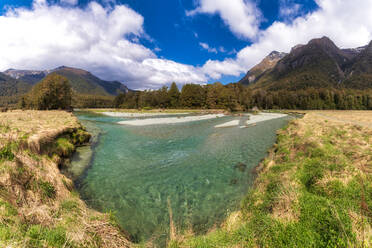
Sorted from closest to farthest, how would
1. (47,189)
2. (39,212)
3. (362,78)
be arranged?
(39,212) < (47,189) < (362,78)

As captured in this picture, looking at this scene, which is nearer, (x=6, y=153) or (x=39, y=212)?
(x=39, y=212)

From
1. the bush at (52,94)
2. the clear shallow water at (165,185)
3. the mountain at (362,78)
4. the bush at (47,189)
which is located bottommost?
the clear shallow water at (165,185)

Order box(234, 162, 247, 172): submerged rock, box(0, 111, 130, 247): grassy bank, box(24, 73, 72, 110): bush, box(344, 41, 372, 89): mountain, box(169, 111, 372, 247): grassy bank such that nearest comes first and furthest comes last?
box(0, 111, 130, 247): grassy bank
box(169, 111, 372, 247): grassy bank
box(234, 162, 247, 172): submerged rock
box(24, 73, 72, 110): bush
box(344, 41, 372, 89): mountain

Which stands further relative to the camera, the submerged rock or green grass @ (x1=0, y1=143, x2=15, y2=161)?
the submerged rock

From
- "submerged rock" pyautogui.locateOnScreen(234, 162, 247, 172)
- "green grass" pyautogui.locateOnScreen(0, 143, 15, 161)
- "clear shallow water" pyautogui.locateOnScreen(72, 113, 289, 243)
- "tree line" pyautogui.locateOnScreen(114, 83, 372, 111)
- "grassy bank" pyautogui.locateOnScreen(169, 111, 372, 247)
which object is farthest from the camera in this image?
"tree line" pyautogui.locateOnScreen(114, 83, 372, 111)

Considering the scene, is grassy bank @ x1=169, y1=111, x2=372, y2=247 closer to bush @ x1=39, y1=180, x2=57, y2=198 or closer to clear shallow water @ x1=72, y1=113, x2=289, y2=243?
clear shallow water @ x1=72, y1=113, x2=289, y2=243

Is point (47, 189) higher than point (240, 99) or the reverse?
the reverse

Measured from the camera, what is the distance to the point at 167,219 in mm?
6473

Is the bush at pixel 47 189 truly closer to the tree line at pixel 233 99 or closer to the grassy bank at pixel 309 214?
the grassy bank at pixel 309 214

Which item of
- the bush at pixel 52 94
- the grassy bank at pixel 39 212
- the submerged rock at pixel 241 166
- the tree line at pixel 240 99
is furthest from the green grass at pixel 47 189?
the tree line at pixel 240 99

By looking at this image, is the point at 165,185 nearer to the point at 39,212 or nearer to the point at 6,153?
the point at 39,212

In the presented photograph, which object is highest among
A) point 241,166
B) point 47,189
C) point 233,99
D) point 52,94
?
point 233,99

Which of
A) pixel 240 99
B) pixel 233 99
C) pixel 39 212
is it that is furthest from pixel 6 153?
pixel 240 99

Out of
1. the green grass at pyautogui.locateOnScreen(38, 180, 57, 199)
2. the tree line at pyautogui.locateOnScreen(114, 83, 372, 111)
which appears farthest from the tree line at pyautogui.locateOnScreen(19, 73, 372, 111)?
the green grass at pyautogui.locateOnScreen(38, 180, 57, 199)
